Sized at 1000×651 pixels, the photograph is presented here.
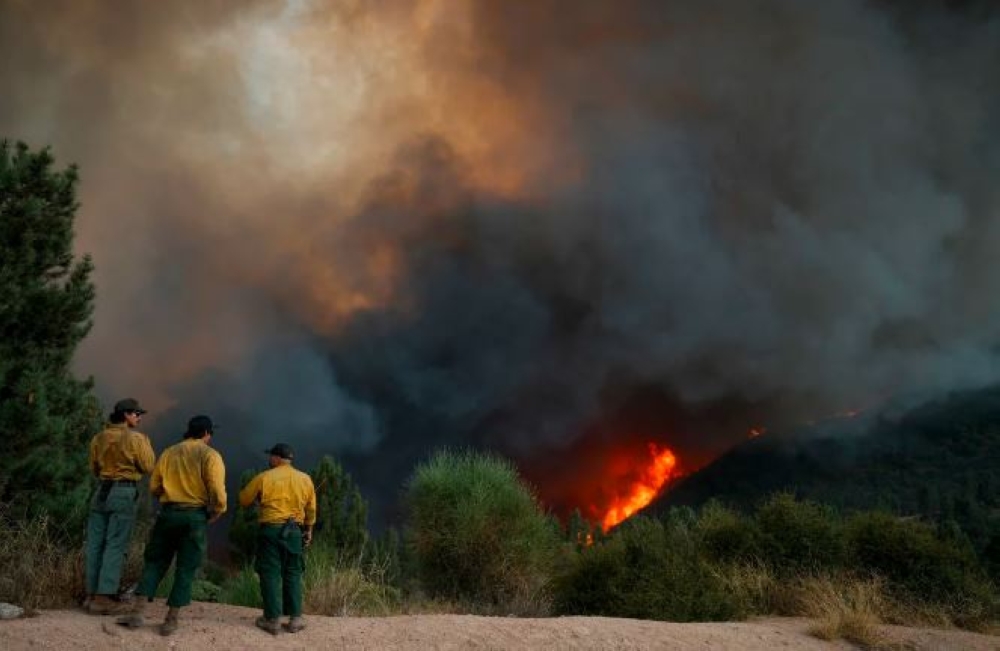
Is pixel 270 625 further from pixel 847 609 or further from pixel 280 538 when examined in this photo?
pixel 847 609

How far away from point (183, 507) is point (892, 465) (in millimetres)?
151374

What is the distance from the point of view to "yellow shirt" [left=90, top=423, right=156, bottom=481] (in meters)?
9.77

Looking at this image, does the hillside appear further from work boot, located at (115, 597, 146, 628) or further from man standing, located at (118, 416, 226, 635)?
work boot, located at (115, 597, 146, 628)

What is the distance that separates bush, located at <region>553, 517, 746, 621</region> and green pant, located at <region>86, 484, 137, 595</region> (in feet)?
28.1

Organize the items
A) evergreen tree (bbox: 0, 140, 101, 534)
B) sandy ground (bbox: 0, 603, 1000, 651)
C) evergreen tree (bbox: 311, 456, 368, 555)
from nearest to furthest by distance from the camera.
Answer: sandy ground (bbox: 0, 603, 1000, 651)
evergreen tree (bbox: 0, 140, 101, 534)
evergreen tree (bbox: 311, 456, 368, 555)

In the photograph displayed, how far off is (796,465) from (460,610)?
173218mm

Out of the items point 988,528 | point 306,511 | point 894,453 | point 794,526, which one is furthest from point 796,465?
point 306,511

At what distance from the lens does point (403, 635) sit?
9.36 meters

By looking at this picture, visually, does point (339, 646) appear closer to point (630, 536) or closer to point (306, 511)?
point (306, 511)

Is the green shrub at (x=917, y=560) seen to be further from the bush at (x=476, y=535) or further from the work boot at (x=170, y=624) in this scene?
the work boot at (x=170, y=624)

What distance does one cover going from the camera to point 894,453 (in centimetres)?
14538

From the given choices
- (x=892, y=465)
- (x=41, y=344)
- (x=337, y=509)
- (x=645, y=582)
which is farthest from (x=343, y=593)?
(x=892, y=465)

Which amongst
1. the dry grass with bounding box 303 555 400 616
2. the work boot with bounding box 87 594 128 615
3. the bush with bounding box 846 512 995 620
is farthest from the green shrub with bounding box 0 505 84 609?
the bush with bounding box 846 512 995 620

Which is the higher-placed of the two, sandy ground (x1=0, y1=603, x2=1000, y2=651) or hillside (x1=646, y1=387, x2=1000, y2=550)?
hillside (x1=646, y1=387, x2=1000, y2=550)
